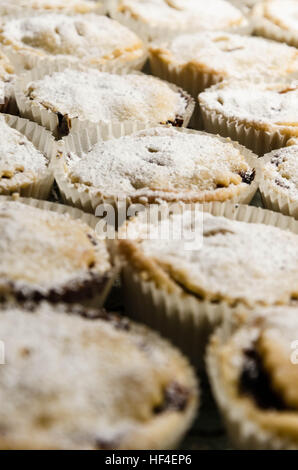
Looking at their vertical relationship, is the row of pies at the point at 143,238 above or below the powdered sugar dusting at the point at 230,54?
below

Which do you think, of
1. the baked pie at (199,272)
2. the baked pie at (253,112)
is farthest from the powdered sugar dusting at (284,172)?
the baked pie at (199,272)

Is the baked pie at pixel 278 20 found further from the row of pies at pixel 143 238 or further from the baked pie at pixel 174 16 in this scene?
the row of pies at pixel 143 238

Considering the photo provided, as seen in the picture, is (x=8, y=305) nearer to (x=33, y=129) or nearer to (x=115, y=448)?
(x=115, y=448)

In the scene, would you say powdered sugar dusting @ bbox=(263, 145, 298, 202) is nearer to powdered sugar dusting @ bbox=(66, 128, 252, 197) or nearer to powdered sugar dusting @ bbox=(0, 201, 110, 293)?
powdered sugar dusting @ bbox=(66, 128, 252, 197)

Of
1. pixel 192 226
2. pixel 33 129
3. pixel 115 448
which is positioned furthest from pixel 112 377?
pixel 33 129

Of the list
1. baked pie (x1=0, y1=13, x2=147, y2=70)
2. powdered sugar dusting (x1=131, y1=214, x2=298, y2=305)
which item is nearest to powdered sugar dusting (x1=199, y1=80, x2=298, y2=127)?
baked pie (x1=0, y1=13, x2=147, y2=70)

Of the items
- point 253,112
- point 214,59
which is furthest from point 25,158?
point 214,59
